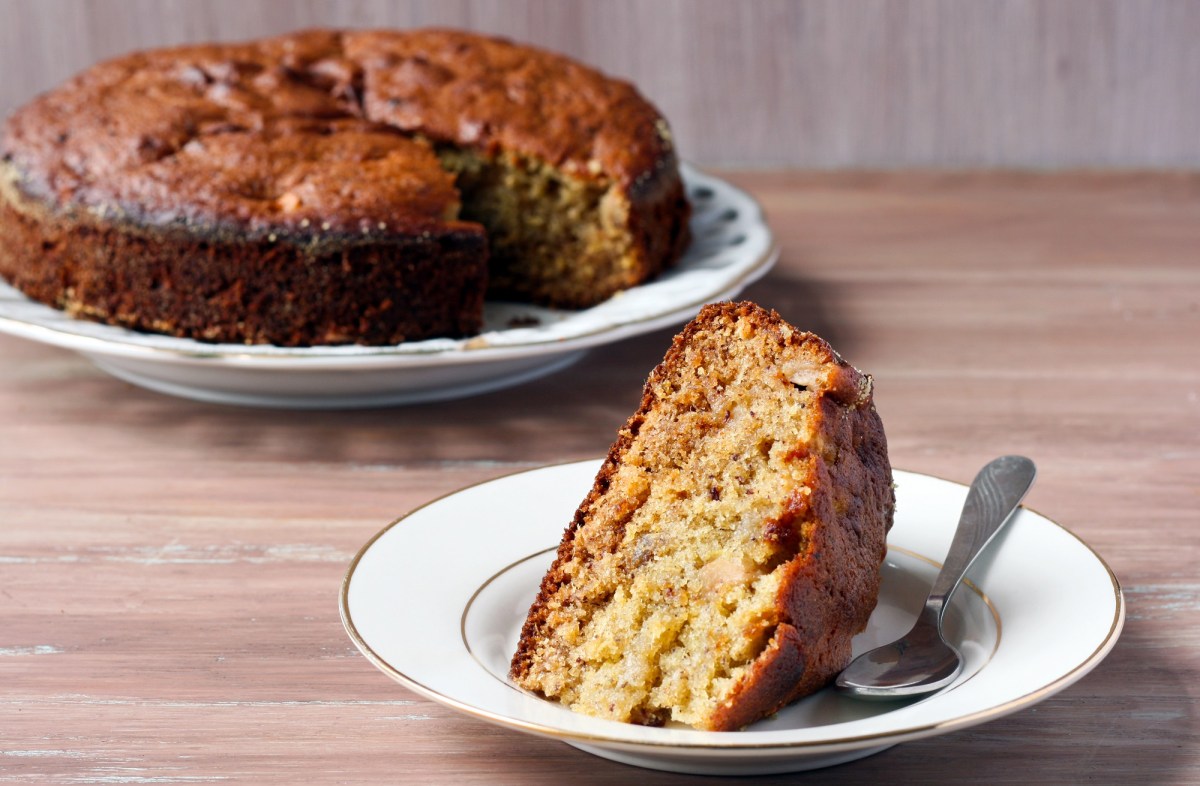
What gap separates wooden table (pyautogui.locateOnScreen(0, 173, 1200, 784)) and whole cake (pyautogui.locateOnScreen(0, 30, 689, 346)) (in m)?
0.14

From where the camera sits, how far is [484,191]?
217cm

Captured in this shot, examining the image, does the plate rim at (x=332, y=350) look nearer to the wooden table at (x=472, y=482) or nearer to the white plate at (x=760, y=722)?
the wooden table at (x=472, y=482)

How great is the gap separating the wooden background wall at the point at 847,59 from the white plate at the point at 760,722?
6.95ft

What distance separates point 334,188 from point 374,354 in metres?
0.35

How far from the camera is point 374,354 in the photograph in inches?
63.1

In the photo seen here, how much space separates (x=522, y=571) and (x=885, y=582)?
30 cm

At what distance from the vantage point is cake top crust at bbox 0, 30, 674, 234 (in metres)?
1.85

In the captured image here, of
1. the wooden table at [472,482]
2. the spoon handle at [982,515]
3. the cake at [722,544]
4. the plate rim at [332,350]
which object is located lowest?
the wooden table at [472,482]

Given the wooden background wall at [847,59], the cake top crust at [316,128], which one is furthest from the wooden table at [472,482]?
the wooden background wall at [847,59]

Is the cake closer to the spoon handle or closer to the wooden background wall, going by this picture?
the spoon handle

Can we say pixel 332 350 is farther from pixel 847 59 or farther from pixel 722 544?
pixel 847 59

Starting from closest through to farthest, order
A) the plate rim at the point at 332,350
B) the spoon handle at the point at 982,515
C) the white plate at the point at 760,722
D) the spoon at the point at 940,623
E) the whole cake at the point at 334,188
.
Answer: the white plate at the point at 760,722 < the spoon at the point at 940,623 < the spoon handle at the point at 982,515 < the plate rim at the point at 332,350 < the whole cake at the point at 334,188

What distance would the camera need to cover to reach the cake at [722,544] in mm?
921

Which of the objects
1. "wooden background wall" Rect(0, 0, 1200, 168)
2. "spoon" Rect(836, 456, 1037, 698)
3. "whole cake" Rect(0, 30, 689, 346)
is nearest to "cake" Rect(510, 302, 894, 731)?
"spoon" Rect(836, 456, 1037, 698)
